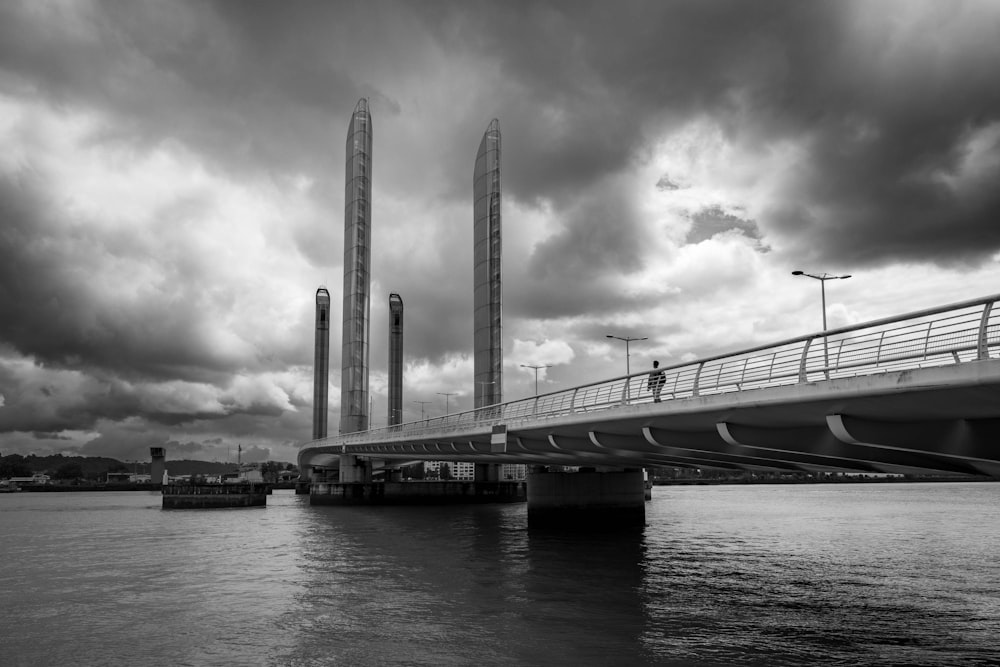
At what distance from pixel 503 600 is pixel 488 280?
6550cm

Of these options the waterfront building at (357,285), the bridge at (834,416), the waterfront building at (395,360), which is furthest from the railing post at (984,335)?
the waterfront building at (395,360)

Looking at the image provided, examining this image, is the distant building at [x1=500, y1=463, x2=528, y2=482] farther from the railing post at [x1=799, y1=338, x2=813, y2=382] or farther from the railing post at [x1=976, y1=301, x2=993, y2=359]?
the railing post at [x1=976, y1=301, x2=993, y2=359]

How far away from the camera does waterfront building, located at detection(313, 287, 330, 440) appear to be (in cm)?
13275

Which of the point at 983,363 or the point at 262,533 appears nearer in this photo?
the point at 983,363

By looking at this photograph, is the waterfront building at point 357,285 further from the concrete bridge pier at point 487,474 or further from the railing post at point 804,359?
the railing post at point 804,359

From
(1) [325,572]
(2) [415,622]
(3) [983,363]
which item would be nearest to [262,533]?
(1) [325,572]

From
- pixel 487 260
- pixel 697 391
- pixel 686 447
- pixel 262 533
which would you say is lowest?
pixel 262 533

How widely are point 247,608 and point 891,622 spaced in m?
19.2

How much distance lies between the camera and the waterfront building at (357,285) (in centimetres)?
9906

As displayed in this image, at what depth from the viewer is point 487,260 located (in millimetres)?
89938

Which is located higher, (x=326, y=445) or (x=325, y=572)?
(x=326, y=445)

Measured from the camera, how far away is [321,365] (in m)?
135

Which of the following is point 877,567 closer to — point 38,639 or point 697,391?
point 697,391

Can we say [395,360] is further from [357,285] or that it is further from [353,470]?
[353,470]
